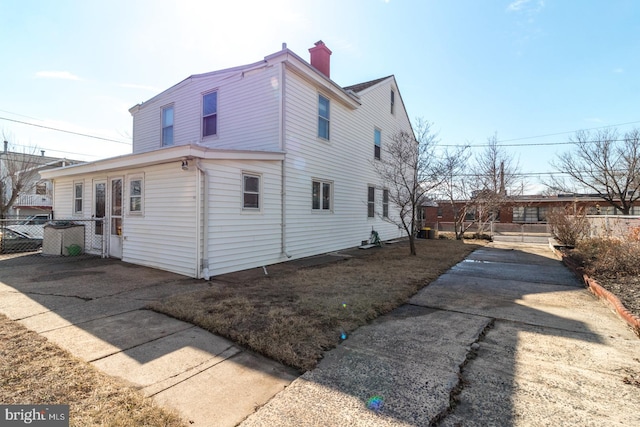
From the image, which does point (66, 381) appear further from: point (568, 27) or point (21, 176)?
point (21, 176)

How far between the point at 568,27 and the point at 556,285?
31.7ft

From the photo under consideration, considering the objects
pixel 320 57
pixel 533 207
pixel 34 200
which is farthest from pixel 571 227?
pixel 34 200

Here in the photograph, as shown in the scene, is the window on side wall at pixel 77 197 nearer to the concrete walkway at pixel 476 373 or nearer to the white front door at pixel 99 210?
the white front door at pixel 99 210

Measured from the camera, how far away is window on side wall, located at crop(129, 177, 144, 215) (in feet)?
26.2

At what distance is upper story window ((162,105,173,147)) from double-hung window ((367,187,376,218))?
28.6ft

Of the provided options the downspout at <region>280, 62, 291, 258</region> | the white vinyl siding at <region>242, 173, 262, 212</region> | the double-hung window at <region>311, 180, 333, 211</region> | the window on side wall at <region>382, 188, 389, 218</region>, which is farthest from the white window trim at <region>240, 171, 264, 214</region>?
the window on side wall at <region>382, 188, 389, 218</region>

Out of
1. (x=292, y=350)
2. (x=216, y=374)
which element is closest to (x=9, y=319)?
(x=216, y=374)

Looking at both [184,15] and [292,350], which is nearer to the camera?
[292,350]

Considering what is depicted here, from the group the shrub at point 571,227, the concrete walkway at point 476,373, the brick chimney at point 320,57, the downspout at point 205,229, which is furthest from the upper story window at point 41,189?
the shrub at point 571,227

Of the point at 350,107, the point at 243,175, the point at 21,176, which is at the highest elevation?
the point at 350,107

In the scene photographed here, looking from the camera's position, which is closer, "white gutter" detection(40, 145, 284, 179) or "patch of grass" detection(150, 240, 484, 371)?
"patch of grass" detection(150, 240, 484, 371)

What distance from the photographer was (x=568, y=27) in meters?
10.5

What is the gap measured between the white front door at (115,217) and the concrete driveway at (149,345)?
8.65 feet

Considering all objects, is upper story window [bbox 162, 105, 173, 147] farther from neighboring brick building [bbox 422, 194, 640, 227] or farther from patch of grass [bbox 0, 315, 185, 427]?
neighboring brick building [bbox 422, 194, 640, 227]
